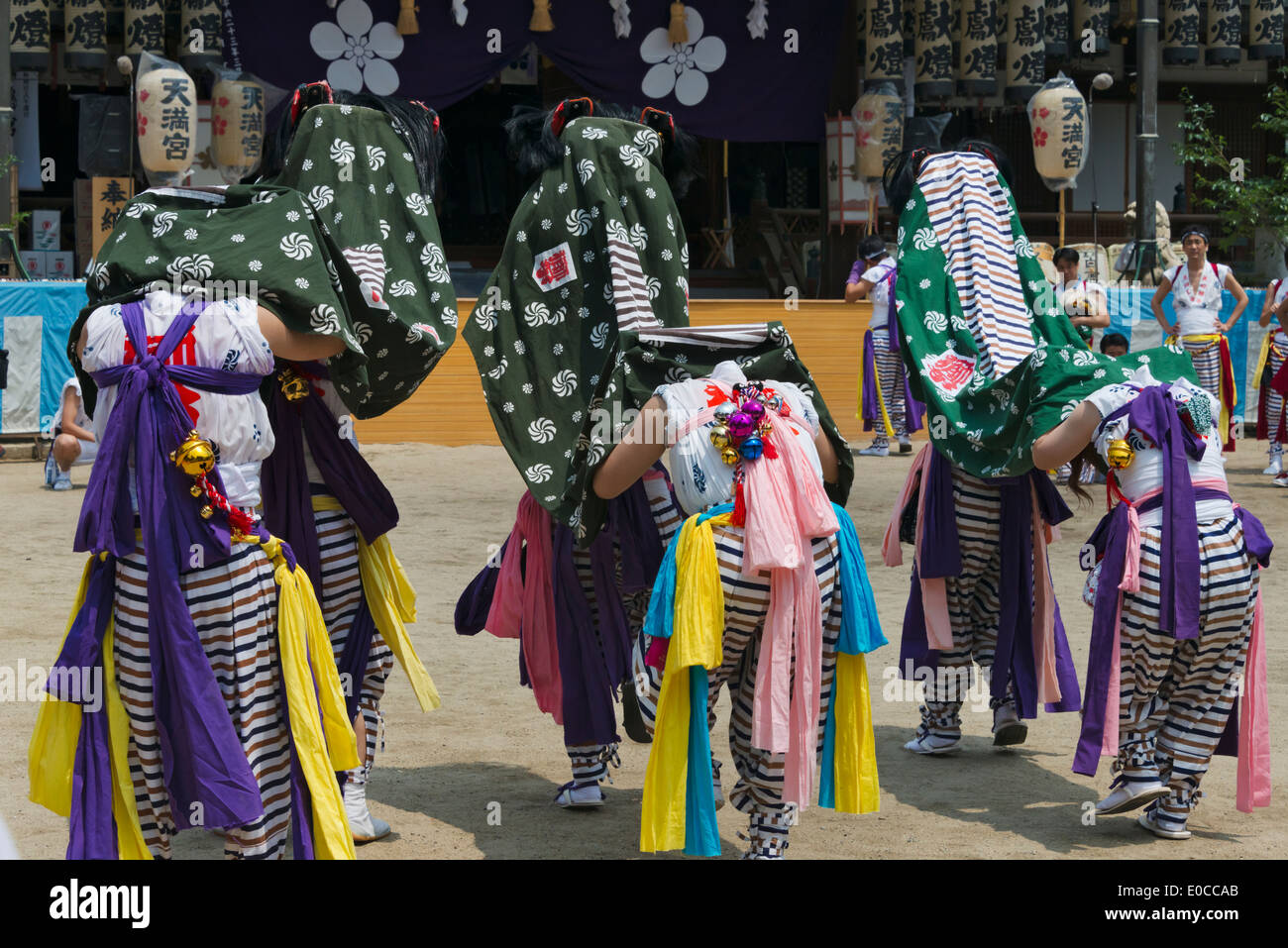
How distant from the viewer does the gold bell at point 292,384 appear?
393cm

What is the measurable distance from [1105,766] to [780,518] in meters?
2.12

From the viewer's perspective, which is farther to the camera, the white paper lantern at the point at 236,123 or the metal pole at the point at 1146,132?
the metal pole at the point at 1146,132

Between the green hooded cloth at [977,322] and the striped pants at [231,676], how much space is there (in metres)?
2.28

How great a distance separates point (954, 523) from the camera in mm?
5086

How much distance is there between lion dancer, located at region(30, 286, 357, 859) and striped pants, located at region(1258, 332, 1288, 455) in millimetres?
9387

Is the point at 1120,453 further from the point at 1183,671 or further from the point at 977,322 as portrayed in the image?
the point at 977,322

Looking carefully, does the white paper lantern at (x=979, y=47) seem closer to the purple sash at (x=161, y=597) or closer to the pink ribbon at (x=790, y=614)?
the pink ribbon at (x=790, y=614)

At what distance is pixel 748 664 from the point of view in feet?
12.7

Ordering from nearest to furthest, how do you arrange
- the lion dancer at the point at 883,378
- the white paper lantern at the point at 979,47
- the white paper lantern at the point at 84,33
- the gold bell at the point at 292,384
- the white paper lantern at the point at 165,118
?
the gold bell at the point at 292,384 → the lion dancer at the point at 883,378 → the white paper lantern at the point at 165,118 → the white paper lantern at the point at 84,33 → the white paper lantern at the point at 979,47

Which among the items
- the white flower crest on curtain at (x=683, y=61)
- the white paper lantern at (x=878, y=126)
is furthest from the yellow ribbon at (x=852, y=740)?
the white flower crest on curtain at (x=683, y=61)

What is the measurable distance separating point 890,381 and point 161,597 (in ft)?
31.5

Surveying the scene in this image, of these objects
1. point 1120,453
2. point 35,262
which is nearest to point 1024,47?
point 35,262

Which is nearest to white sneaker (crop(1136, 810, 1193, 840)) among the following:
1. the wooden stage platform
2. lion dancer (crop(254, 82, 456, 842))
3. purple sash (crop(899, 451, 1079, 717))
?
purple sash (crop(899, 451, 1079, 717))

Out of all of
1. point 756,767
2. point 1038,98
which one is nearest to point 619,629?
point 756,767
